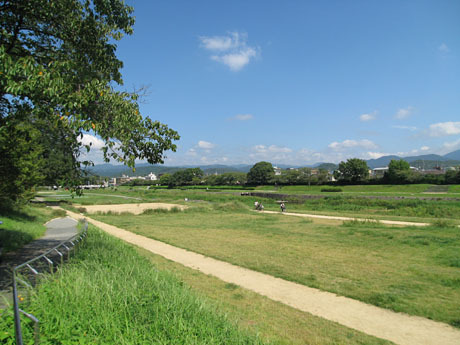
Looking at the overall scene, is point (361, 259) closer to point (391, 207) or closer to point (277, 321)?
point (277, 321)

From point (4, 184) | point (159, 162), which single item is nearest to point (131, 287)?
point (159, 162)

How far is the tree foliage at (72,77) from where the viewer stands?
5.46m

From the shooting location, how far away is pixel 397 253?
38.3ft

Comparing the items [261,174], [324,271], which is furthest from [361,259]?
[261,174]

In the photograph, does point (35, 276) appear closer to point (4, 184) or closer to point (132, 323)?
point (132, 323)

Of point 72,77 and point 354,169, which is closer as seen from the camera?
point 72,77

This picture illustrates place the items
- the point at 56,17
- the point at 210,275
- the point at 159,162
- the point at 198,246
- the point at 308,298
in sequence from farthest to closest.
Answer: the point at 198,246, the point at 210,275, the point at 56,17, the point at 308,298, the point at 159,162

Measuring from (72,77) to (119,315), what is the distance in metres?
4.96

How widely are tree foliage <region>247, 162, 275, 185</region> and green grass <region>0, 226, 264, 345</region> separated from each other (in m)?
120

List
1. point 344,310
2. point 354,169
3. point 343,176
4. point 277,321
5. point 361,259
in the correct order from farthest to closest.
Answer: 1. point 343,176
2. point 354,169
3. point 361,259
4. point 344,310
5. point 277,321

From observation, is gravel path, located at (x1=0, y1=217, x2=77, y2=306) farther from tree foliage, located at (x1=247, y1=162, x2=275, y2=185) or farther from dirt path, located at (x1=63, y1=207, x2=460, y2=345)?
tree foliage, located at (x1=247, y1=162, x2=275, y2=185)

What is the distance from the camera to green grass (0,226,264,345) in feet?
12.0

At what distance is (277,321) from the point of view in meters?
5.76

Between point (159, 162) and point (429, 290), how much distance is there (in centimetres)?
710
